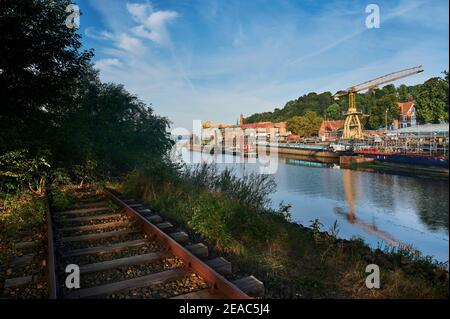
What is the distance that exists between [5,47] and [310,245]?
9.79 metres

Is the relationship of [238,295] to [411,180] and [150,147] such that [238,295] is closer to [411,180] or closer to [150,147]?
[150,147]

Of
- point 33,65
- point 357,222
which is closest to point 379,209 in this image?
point 357,222

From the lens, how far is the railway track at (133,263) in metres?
3.36

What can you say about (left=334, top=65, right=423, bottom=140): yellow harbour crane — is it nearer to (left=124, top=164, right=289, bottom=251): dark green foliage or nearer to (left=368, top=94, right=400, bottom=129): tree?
→ (left=368, top=94, right=400, bottom=129): tree

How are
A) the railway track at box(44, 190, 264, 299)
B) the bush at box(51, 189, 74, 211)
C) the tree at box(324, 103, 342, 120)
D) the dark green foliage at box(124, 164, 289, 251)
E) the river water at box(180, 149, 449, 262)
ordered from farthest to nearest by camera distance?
the tree at box(324, 103, 342, 120)
the river water at box(180, 149, 449, 262)
the bush at box(51, 189, 74, 211)
the dark green foliage at box(124, 164, 289, 251)
the railway track at box(44, 190, 264, 299)

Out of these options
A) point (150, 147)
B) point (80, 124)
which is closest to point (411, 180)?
point (150, 147)

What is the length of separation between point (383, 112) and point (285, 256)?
227 ft

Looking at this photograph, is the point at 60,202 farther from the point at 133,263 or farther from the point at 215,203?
the point at 133,263

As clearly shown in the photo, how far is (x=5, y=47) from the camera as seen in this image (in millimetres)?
8422

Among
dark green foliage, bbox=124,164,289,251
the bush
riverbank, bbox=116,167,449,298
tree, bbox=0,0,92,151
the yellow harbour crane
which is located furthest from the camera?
the yellow harbour crane

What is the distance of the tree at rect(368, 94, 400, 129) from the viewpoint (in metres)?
63.2

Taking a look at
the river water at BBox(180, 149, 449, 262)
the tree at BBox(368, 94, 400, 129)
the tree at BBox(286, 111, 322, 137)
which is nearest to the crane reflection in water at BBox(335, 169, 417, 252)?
the river water at BBox(180, 149, 449, 262)

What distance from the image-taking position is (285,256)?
5180 millimetres

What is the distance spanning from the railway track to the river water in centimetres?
595
